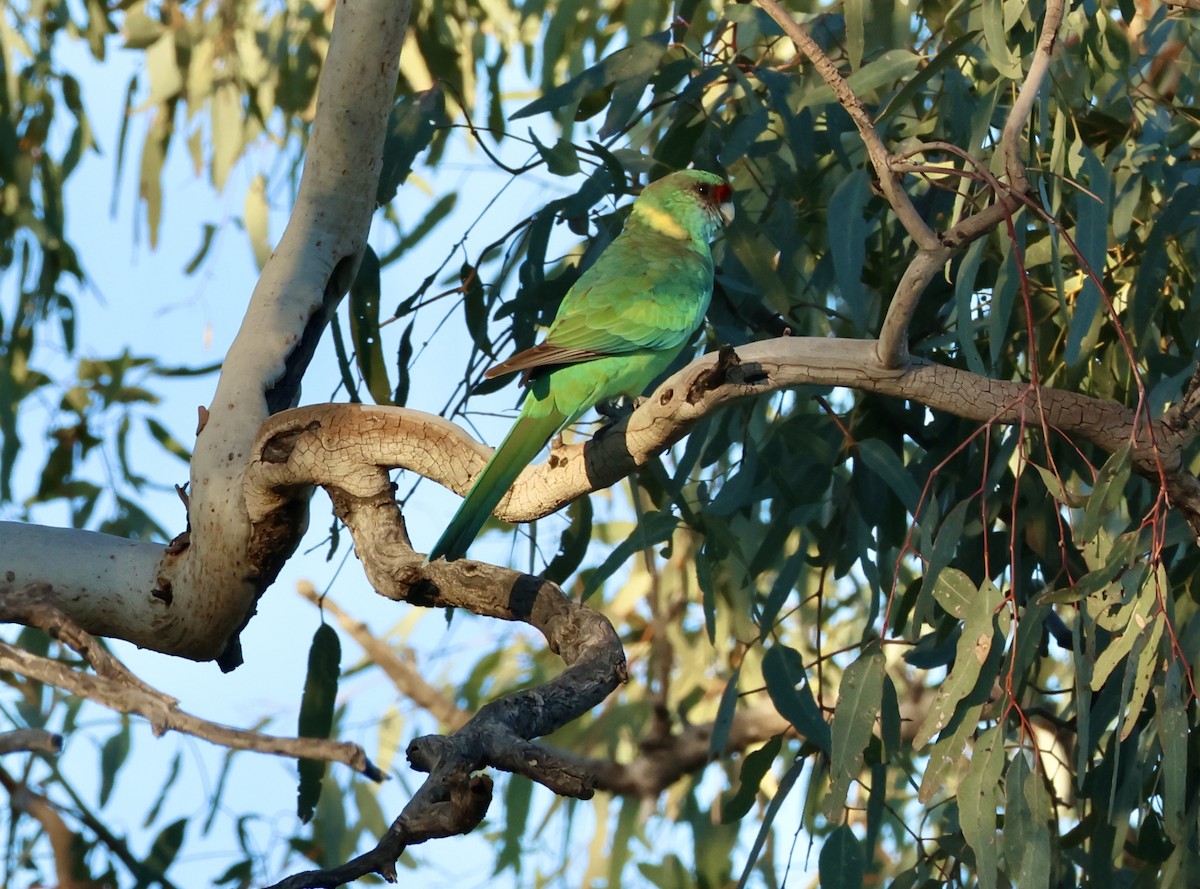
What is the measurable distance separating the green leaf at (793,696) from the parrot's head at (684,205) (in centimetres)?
86

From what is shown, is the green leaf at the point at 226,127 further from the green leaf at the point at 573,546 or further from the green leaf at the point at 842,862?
the green leaf at the point at 842,862

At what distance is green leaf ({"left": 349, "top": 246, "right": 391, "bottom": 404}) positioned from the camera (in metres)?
2.38

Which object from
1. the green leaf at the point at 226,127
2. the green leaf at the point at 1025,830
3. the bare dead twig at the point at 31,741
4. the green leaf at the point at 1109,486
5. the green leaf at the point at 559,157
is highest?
the green leaf at the point at 226,127

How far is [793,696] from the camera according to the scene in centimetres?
221

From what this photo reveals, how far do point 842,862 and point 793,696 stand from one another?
0.93 ft

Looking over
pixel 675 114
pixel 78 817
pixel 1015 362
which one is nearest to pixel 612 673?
pixel 1015 362

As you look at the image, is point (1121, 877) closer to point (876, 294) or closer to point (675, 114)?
point (876, 294)

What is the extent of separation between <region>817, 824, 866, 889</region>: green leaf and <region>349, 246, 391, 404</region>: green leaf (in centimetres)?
108

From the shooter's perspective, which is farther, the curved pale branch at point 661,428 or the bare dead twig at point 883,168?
the curved pale branch at point 661,428

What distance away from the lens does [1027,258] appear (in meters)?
2.25

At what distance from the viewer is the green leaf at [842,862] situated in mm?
2004

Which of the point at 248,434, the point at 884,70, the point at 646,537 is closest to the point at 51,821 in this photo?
the point at 248,434

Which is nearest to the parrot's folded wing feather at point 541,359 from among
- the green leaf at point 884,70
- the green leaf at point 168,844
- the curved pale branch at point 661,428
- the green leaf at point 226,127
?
the curved pale branch at point 661,428

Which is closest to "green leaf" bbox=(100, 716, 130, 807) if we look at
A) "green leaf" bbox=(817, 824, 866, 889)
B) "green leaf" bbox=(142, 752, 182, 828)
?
"green leaf" bbox=(142, 752, 182, 828)
